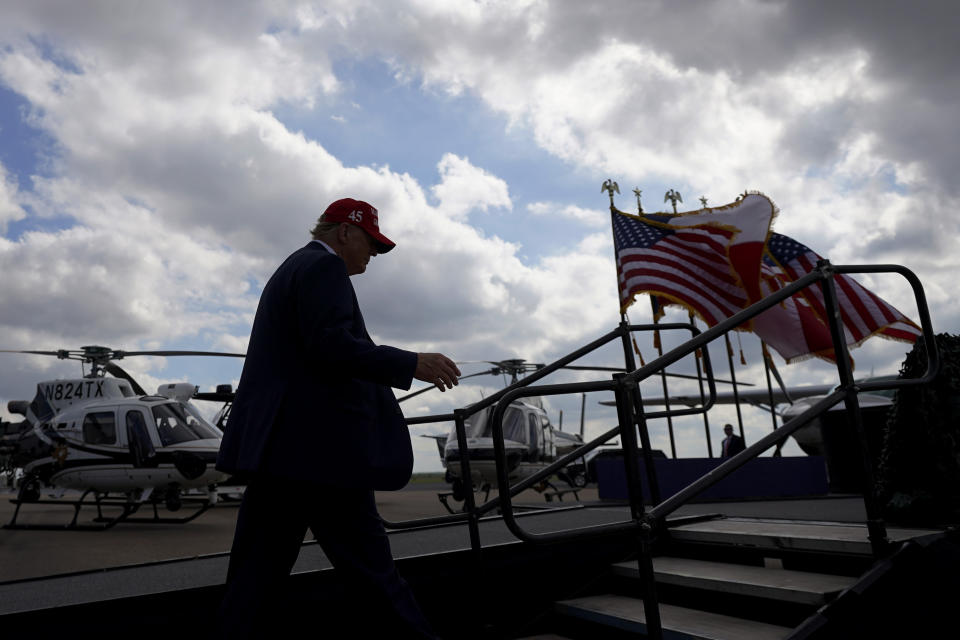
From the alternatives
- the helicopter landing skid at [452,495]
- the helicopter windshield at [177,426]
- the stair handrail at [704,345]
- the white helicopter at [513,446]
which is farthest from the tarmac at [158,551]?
the white helicopter at [513,446]

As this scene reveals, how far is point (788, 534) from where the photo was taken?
8.70ft

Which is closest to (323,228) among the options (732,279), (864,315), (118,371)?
(732,279)

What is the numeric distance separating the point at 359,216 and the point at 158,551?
5.51 meters

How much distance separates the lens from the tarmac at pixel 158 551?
2.41 m

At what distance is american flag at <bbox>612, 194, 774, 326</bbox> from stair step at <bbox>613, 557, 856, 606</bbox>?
6766 millimetres

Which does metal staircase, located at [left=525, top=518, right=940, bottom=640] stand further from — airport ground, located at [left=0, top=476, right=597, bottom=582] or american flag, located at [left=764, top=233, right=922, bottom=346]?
american flag, located at [left=764, top=233, right=922, bottom=346]

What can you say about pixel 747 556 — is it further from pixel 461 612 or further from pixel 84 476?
pixel 84 476

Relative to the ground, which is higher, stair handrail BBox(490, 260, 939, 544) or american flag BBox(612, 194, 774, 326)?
american flag BBox(612, 194, 774, 326)

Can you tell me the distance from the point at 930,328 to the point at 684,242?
23.3 feet

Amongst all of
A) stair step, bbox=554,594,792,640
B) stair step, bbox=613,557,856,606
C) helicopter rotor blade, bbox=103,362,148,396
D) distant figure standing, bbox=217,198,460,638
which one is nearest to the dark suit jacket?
distant figure standing, bbox=217,198,460,638

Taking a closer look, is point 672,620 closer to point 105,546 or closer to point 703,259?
point 105,546

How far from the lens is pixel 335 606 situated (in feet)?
7.91

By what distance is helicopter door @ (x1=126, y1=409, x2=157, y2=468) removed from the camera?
406 inches

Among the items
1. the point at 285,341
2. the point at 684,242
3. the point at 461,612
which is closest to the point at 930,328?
the point at 461,612
